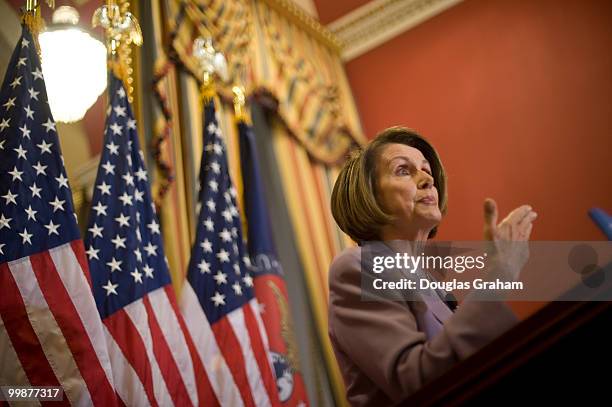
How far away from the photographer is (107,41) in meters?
3.29

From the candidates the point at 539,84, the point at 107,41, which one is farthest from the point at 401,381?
the point at 539,84

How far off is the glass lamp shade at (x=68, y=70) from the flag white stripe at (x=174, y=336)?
2.95ft

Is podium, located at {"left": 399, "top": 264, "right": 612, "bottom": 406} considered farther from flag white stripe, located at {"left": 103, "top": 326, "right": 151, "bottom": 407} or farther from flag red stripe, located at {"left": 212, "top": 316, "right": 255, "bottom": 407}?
flag red stripe, located at {"left": 212, "top": 316, "right": 255, "bottom": 407}

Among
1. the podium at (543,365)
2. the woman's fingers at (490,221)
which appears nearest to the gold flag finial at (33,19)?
the woman's fingers at (490,221)

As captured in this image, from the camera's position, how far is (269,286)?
3.65 m

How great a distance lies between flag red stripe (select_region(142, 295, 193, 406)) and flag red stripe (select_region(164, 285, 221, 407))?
0.11 metres

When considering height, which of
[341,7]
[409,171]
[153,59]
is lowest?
[409,171]

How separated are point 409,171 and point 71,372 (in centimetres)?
127

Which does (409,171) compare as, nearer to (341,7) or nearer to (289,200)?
(289,200)

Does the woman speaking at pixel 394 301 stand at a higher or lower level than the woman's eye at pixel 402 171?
lower

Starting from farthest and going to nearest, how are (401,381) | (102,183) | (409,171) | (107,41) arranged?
(107,41) < (102,183) < (409,171) < (401,381)

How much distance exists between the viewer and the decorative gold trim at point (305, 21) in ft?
17.7

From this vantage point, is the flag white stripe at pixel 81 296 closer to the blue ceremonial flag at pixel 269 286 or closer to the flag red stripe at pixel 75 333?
the flag red stripe at pixel 75 333

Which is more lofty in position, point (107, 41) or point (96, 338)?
point (107, 41)
